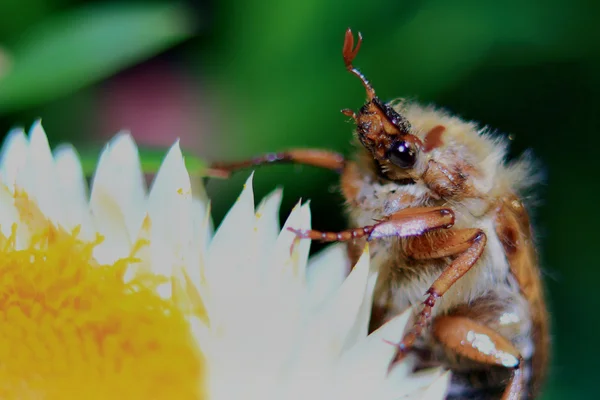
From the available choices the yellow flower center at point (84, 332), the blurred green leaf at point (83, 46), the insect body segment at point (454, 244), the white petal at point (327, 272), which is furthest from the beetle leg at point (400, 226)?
the blurred green leaf at point (83, 46)

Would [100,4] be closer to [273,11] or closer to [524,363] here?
[273,11]

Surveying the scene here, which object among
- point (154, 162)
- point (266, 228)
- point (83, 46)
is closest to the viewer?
point (266, 228)

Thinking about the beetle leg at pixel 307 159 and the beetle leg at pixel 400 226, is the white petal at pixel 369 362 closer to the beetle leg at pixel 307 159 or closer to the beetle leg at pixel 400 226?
the beetle leg at pixel 400 226

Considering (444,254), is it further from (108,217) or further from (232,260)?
(108,217)

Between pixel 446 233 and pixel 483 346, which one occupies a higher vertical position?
pixel 446 233

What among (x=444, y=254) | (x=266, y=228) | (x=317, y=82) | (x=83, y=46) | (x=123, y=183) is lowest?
(x=444, y=254)

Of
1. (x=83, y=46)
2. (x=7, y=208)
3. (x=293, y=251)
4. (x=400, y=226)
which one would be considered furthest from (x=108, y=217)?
(x=83, y=46)

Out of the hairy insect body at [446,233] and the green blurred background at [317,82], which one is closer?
the hairy insect body at [446,233]
